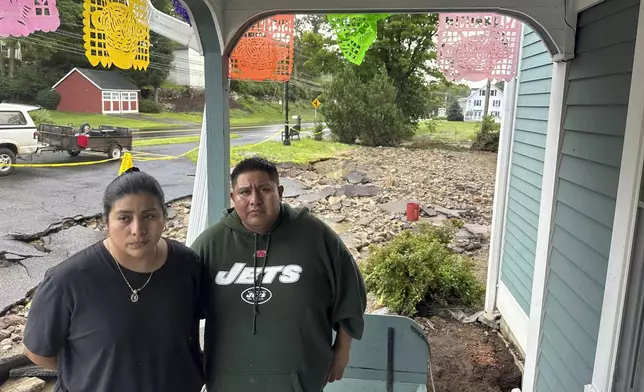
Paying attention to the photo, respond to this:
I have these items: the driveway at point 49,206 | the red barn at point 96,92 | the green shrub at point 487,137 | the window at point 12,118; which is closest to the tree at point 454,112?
the green shrub at point 487,137

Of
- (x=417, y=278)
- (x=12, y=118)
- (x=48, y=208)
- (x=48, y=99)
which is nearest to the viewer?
(x=417, y=278)

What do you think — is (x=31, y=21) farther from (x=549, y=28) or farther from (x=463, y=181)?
(x=463, y=181)

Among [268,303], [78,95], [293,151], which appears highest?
[78,95]

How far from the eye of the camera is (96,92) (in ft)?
38.1

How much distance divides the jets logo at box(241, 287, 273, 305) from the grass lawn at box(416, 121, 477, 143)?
15.2m

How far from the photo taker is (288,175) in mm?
11328

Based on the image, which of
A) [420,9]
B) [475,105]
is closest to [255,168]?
[420,9]

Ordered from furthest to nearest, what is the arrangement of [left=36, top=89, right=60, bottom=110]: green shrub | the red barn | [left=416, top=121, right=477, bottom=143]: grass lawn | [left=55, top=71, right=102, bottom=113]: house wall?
[left=416, top=121, right=477, bottom=143]: grass lawn, the red barn, [left=55, top=71, right=102, bottom=113]: house wall, [left=36, top=89, right=60, bottom=110]: green shrub

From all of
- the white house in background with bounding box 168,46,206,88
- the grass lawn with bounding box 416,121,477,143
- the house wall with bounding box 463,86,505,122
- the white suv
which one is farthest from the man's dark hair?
the house wall with bounding box 463,86,505,122

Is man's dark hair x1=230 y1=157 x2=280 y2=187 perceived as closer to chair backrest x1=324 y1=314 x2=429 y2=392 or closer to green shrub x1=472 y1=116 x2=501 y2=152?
chair backrest x1=324 y1=314 x2=429 y2=392

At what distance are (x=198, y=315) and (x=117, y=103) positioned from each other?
12.6 m

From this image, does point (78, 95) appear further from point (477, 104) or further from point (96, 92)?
point (477, 104)

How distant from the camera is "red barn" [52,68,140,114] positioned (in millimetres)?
11250

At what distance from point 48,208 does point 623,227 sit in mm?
7335
